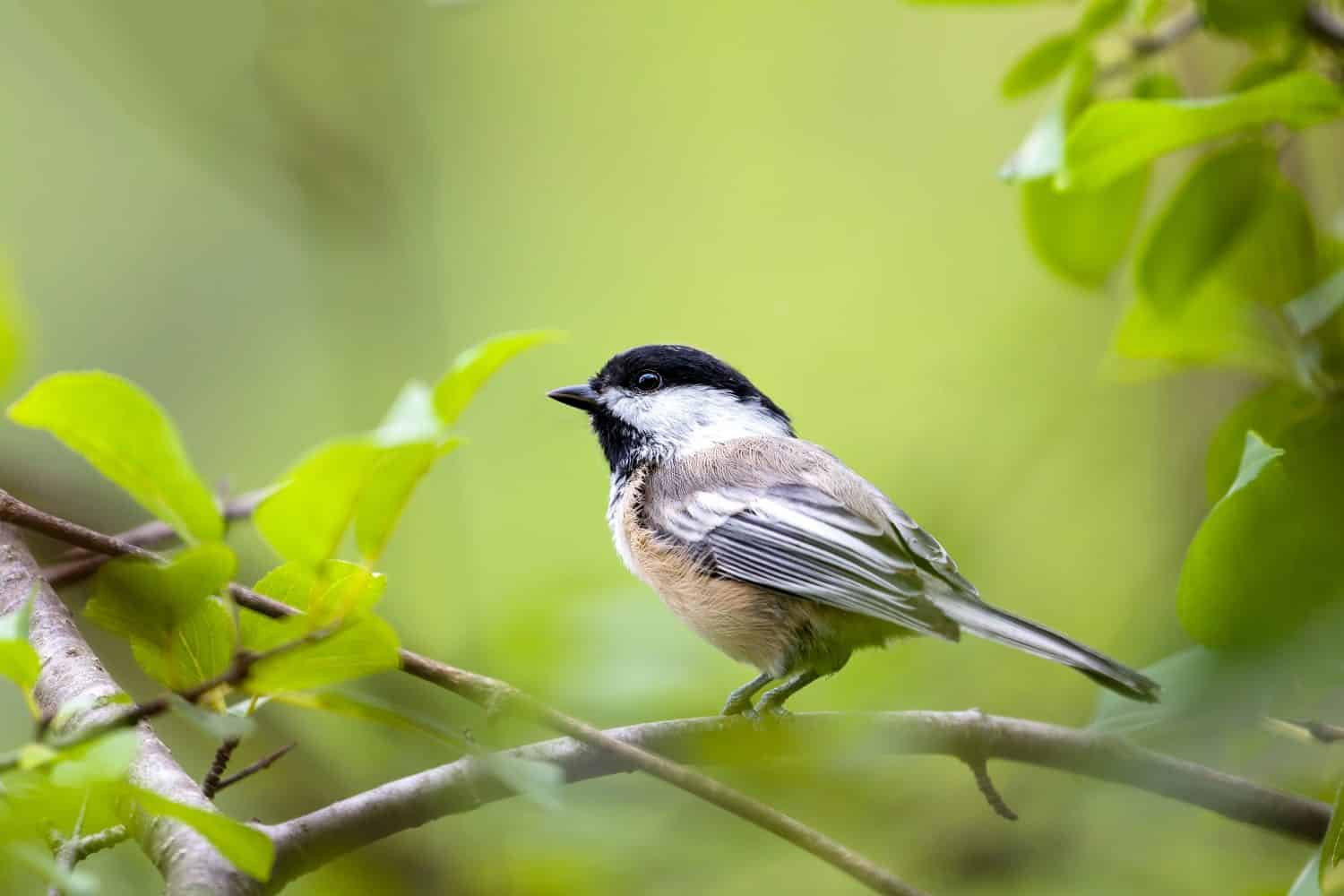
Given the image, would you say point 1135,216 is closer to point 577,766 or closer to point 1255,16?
point 1255,16

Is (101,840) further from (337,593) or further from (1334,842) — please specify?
(1334,842)

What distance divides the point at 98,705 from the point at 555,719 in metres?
0.35

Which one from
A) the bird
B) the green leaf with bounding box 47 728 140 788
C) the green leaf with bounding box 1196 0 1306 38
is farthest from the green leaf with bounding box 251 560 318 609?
the green leaf with bounding box 1196 0 1306 38

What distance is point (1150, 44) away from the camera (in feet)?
5.13

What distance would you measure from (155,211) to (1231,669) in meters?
3.79

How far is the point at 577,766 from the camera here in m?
1.08

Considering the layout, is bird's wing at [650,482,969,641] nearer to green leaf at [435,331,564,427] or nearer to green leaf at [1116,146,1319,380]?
green leaf at [1116,146,1319,380]

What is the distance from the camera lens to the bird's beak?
7.42 feet

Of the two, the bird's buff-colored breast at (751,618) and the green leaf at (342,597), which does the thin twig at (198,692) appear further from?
the bird's buff-colored breast at (751,618)

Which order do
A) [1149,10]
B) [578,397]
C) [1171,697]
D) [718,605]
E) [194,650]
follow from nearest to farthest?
[194,650]
[1171,697]
[1149,10]
[718,605]
[578,397]

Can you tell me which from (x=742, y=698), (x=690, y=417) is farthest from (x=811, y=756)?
(x=690, y=417)

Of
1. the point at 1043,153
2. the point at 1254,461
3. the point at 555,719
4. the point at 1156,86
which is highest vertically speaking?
the point at 1156,86

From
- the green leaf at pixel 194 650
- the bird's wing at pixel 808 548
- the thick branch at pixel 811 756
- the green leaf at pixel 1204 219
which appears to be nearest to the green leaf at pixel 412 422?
the green leaf at pixel 194 650

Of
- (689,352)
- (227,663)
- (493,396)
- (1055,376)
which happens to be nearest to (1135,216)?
(689,352)
